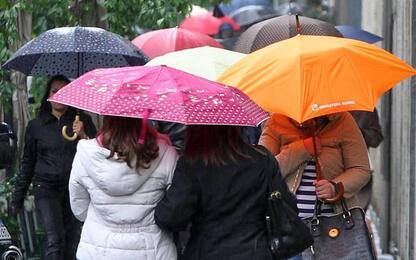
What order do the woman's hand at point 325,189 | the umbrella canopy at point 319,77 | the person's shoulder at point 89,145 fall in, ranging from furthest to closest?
the woman's hand at point 325,189 < the umbrella canopy at point 319,77 < the person's shoulder at point 89,145

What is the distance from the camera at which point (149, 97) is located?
5633 millimetres

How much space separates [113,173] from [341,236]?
1588 millimetres

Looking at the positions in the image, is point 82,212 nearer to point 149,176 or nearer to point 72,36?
point 149,176

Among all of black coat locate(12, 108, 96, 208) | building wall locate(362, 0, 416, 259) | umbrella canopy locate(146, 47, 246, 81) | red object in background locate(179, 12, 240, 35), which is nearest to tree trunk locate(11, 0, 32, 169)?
black coat locate(12, 108, 96, 208)

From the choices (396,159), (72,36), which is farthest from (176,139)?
(396,159)

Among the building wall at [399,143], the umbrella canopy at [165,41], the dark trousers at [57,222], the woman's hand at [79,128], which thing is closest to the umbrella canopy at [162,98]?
the woman's hand at [79,128]

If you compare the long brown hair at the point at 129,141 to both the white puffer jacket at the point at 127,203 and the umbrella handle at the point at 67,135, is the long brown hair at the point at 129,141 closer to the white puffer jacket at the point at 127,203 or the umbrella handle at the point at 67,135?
the white puffer jacket at the point at 127,203

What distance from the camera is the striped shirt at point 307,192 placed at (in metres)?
6.67

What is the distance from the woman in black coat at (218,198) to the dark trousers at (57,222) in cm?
286

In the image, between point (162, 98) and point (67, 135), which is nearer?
point (162, 98)

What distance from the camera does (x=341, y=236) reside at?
21.4ft

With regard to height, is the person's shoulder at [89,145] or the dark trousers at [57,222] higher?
the person's shoulder at [89,145]

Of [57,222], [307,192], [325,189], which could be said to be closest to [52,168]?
[57,222]

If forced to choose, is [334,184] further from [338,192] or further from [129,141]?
[129,141]
